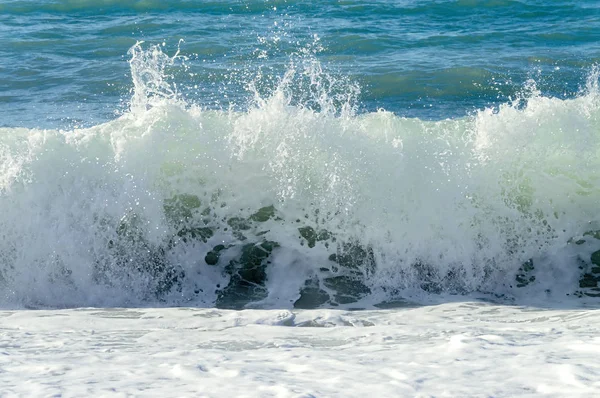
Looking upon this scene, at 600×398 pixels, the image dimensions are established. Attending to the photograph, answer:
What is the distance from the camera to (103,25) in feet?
48.9

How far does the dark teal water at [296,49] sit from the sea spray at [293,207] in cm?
Result: 248

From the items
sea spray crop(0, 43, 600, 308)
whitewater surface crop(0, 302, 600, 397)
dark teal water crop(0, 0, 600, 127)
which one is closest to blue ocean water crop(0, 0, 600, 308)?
sea spray crop(0, 43, 600, 308)

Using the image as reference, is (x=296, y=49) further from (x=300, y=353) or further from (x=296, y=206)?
(x=300, y=353)

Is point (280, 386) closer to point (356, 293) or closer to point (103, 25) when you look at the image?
point (356, 293)

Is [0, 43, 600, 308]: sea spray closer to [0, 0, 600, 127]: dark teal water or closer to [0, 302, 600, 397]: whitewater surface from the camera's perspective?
[0, 302, 600, 397]: whitewater surface

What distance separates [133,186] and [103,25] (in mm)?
8203

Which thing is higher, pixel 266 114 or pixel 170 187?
pixel 266 114

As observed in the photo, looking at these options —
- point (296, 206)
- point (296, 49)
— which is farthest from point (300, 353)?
point (296, 49)

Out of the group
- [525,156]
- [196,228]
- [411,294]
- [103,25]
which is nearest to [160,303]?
[196,228]

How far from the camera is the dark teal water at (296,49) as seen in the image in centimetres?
1109

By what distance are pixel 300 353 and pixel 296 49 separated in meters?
9.23

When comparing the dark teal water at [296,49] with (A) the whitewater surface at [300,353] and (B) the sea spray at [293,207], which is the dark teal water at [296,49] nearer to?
(B) the sea spray at [293,207]

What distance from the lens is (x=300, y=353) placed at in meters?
4.57

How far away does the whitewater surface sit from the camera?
12.3 feet
